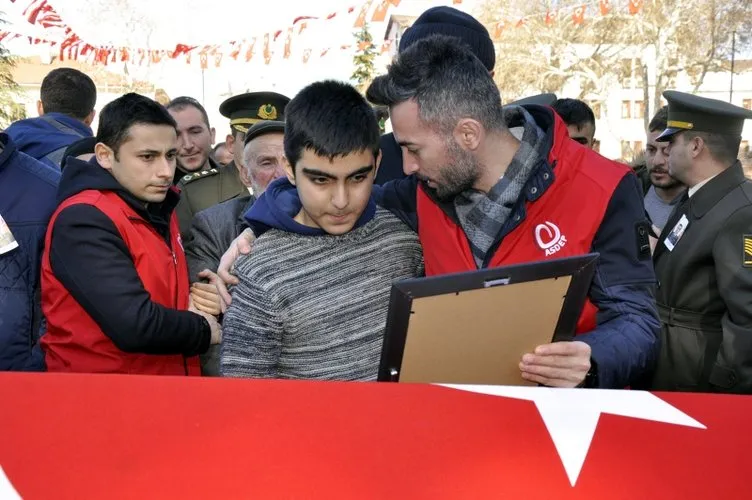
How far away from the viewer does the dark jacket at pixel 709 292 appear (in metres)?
2.84

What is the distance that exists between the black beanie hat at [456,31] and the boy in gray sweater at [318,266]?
0.91 metres

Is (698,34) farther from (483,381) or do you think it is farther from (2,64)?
(483,381)

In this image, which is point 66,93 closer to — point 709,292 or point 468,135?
point 468,135

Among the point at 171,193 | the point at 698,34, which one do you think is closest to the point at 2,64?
the point at 171,193

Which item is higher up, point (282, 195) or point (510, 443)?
point (282, 195)

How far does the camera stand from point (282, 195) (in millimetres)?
2014

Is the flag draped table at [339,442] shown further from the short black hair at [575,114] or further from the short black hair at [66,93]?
the short black hair at [575,114]

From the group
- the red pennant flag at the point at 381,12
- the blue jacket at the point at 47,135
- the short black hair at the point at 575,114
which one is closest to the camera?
the blue jacket at the point at 47,135

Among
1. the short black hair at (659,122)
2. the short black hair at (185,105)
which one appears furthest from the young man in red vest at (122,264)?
the short black hair at (659,122)

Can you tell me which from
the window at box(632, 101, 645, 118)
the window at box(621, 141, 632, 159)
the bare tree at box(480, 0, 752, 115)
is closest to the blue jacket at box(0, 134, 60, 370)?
the bare tree at box(480, 0, 752, 115)

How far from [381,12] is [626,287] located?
1213cm

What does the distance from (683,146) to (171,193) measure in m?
2.41

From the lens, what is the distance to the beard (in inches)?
79.3

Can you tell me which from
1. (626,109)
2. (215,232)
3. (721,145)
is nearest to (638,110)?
(626,109)
